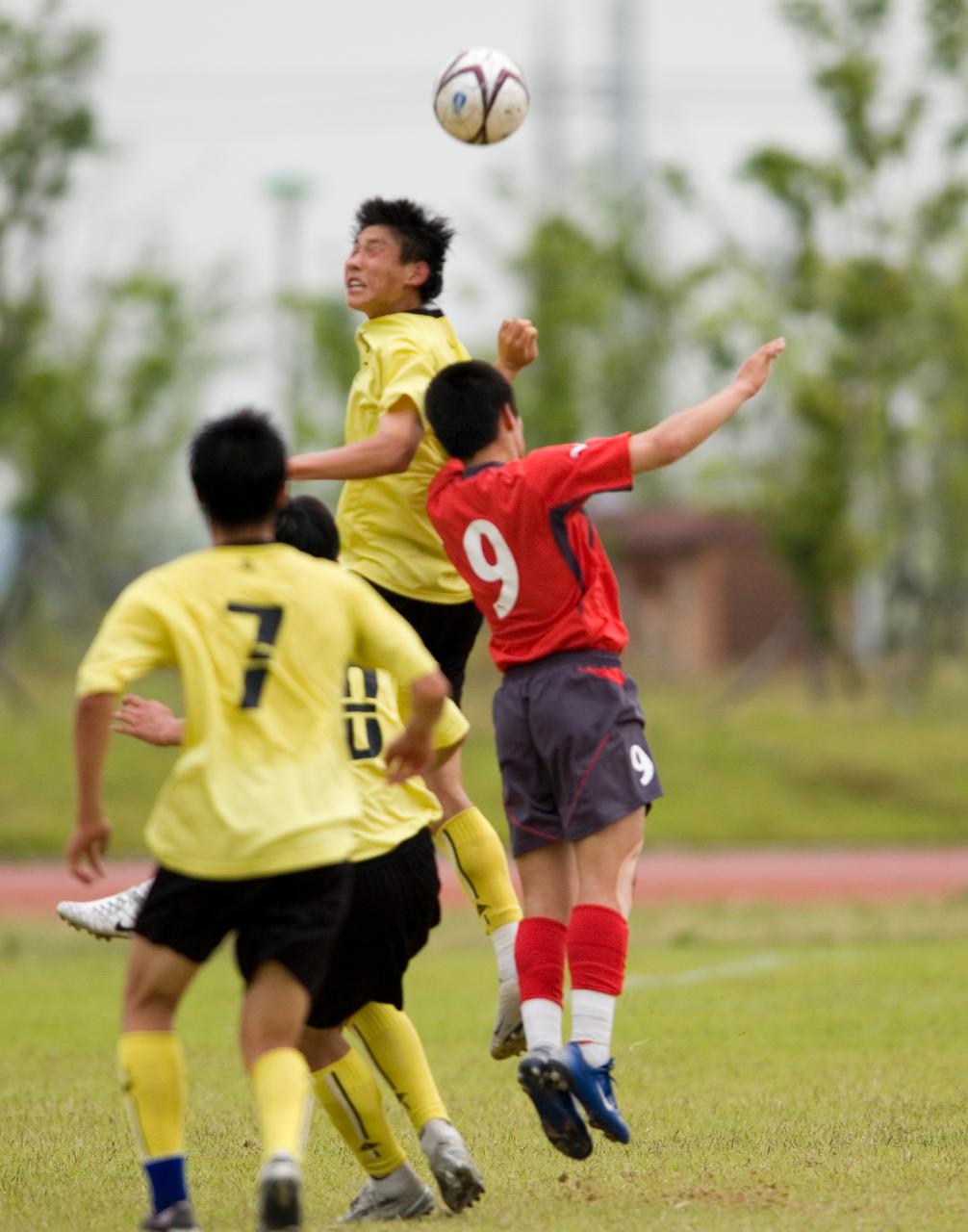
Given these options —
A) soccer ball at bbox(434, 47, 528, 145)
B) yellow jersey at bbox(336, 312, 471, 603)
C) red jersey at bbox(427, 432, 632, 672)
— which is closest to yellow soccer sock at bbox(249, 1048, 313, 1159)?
red jersey at bbox(427, 432, 632, 672)

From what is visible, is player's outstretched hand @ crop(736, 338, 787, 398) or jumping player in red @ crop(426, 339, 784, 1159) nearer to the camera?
player's outstretched hand @ crop(736, 338, 787, 398)

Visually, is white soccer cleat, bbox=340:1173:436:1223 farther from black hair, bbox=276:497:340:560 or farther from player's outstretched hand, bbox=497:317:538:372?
player's outstretched hand, bbox=497:317:538:372

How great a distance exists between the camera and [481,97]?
713cm

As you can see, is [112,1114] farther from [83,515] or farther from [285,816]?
[83,515]

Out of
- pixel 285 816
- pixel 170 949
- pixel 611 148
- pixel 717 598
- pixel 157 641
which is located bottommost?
pixel 717 598

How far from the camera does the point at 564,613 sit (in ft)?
19.5

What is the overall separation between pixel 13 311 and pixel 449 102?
56.5ft

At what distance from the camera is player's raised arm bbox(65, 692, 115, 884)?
455 cm

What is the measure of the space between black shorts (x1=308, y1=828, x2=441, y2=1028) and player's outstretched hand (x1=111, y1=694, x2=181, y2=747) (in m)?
0.62

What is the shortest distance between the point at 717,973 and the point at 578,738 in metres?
6.17

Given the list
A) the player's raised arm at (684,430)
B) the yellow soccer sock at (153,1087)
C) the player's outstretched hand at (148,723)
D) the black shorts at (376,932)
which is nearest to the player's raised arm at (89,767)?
the yellow soccer sock at (153,1087)

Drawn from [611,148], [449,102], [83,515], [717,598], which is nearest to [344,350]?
[611,148]

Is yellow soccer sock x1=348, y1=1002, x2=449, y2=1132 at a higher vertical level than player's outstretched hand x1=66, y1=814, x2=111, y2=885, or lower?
lower

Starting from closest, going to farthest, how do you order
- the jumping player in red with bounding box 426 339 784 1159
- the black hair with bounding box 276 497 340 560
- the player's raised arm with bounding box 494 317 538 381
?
1. the black hair with bounding box 276 497 340 560
2. the jumping player in red with bounding box 426 339 784 1159
3. the player's raised arm with bounding box 494 317 538 381
